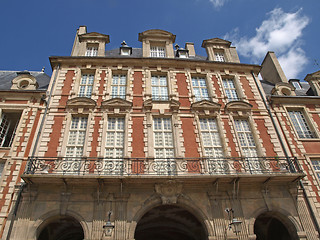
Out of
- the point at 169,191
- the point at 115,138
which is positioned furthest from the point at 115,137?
the point at 169,191

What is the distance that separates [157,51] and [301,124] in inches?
339

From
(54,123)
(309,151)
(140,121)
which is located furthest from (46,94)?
(309,151)

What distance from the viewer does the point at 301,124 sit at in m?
11.6

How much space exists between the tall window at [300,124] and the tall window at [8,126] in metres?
13.1

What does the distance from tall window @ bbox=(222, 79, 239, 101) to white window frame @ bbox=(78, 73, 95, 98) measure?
6.88m

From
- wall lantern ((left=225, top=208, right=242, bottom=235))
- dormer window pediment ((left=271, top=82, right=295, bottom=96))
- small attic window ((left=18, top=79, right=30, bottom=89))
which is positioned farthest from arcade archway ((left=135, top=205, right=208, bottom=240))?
small attic window ((left=18, top=79, right=30, bottom=89))

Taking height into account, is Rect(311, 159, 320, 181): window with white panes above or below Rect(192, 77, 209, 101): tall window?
below

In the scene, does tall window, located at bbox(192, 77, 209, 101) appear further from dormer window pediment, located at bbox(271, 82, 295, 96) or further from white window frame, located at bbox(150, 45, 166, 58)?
dormer window pediment, located at bbox(271, 82, 295, 96)

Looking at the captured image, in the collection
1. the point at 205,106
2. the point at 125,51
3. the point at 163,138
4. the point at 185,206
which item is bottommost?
the point at 185,206

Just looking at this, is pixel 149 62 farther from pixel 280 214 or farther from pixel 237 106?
pixel 280 214

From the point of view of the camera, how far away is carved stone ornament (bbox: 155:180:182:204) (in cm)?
824

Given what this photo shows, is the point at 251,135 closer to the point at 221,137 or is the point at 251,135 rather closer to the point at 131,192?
the point at 221,137

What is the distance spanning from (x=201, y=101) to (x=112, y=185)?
5.58 meters

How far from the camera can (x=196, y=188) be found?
8.61 metres
